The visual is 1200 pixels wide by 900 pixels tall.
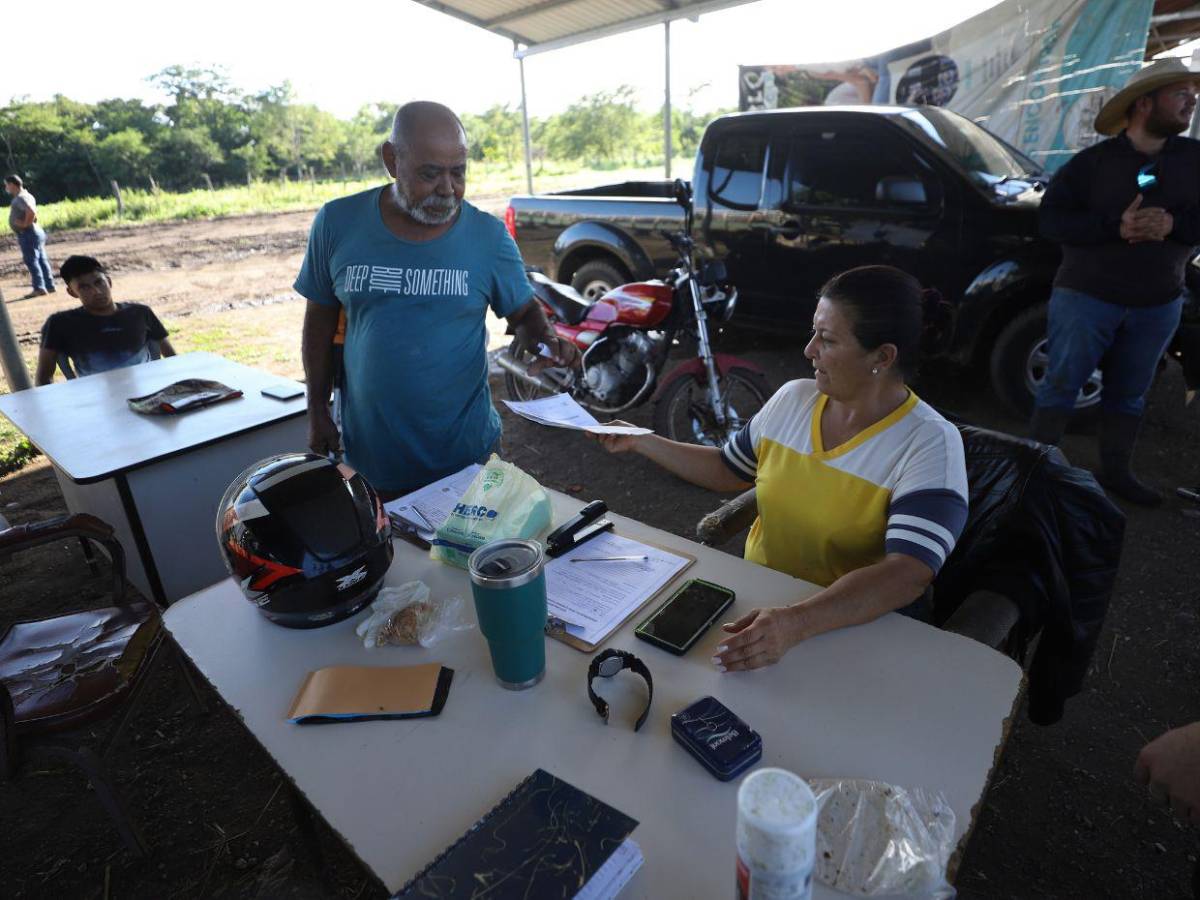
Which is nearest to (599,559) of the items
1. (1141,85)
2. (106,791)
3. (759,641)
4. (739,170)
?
(759,641)

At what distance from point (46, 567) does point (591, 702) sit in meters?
3.74

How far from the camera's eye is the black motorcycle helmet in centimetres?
138

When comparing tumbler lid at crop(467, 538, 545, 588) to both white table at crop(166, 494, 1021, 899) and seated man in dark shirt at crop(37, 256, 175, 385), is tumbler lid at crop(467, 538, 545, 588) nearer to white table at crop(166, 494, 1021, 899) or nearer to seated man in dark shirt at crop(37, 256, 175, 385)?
white table at crop(166, 494, 1021, 899)

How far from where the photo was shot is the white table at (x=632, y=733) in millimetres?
976

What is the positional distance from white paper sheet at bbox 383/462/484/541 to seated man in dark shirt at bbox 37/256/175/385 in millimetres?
3035

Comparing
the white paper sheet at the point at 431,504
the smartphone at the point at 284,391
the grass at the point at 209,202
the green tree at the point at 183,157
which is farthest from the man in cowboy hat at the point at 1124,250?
the green tree at the point at 183,157

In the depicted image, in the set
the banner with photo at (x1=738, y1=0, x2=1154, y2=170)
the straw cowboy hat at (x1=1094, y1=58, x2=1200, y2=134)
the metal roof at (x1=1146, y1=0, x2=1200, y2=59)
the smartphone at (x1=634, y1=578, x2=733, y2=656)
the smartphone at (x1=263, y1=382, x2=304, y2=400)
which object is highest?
the metal roof at (x1=1146, y1=0, x2=1200, y2=59)

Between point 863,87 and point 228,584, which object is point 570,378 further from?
point 863,87

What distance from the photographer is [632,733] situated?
1.13 m

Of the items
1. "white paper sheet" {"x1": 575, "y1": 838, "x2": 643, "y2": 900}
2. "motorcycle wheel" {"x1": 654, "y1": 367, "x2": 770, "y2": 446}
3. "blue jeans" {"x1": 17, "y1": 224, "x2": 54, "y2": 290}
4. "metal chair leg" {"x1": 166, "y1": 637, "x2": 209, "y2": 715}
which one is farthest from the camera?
"blue jeans" {"x1": 17, "y1": 224, "x2": 54, "y2": 290}

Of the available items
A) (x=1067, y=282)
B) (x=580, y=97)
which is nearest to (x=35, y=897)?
(x=1067, y=282)

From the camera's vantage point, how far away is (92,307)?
3.92m

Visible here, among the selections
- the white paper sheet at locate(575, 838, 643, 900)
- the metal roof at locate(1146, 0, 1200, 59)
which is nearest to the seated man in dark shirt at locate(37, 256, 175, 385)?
the white paper sheet at locate(575, 838, 643, 900)

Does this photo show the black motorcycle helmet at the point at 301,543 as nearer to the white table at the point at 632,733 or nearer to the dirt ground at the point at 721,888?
the white table at the point at 632,733
